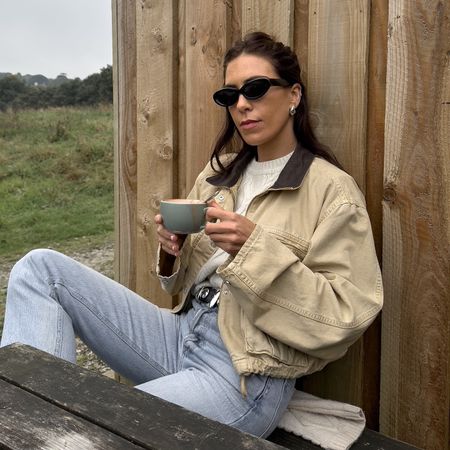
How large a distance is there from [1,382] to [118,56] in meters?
2.07

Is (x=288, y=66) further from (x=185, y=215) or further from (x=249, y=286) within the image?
(x=249, y=286)

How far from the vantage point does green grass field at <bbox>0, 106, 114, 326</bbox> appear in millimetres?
8336

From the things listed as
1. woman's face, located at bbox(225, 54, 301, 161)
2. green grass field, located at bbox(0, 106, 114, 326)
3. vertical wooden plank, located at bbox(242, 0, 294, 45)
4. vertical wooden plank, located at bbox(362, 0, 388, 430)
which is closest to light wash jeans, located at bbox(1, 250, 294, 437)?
vertical wooden plank, located at bbox(362, 0, 388, 430)

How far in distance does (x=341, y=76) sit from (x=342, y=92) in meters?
0.06

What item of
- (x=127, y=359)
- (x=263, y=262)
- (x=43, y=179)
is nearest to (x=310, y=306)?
(x=263, y=262)

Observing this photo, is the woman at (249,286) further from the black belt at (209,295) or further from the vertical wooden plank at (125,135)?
the vertical wooden plank at (125,135)

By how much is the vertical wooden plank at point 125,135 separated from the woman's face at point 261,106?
101 cm

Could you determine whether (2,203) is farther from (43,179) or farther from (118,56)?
(118,56)

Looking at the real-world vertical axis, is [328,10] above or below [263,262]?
above

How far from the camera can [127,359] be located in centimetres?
216

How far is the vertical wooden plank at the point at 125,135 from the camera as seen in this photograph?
306cm

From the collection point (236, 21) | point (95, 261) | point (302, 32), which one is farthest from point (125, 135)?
point (95, 261)

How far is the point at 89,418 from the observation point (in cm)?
125

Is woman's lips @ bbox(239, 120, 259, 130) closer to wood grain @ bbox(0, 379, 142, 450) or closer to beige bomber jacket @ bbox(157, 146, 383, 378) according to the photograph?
beige bomber jacket @ bbox(157, 146, 383, 378)
